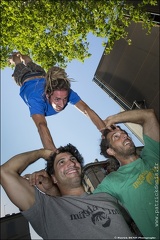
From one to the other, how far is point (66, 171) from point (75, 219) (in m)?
0.84

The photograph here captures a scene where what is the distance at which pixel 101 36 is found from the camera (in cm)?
1222

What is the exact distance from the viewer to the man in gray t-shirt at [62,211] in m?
2.32

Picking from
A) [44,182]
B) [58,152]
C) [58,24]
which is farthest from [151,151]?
[58,24]

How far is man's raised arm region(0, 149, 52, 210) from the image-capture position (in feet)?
8.15

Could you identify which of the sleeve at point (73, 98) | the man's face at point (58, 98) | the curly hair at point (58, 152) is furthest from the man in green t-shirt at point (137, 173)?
the sleeve at point (73, 98)

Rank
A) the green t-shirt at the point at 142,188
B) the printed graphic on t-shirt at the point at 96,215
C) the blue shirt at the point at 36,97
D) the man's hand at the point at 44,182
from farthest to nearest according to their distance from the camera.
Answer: the blue shirt at the point at 36,97 < the man's hand at the point at 44,182 < the green t-shirt at the point at 142,188 < the printed graphic on t-shirt at the point at 96,215

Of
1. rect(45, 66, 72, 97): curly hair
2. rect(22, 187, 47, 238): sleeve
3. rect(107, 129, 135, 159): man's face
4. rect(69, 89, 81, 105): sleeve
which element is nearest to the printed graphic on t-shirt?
rect(22, 187, 47, 238): sleeve

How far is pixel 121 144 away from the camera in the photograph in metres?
3.38

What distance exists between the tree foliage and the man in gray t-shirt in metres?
9.49

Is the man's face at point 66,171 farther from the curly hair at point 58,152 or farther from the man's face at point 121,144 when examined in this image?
the man's face at point 121,144

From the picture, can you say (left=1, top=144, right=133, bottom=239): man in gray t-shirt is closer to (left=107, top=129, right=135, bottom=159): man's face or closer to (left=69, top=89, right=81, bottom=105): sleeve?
(left=107, top=129, right=135, bottom=159): man's face

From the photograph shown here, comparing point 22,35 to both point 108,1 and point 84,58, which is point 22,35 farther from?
point 108,1

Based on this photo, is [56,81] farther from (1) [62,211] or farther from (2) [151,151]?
(1) [62,211]

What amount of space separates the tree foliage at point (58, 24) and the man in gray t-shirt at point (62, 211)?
31.1 feet
